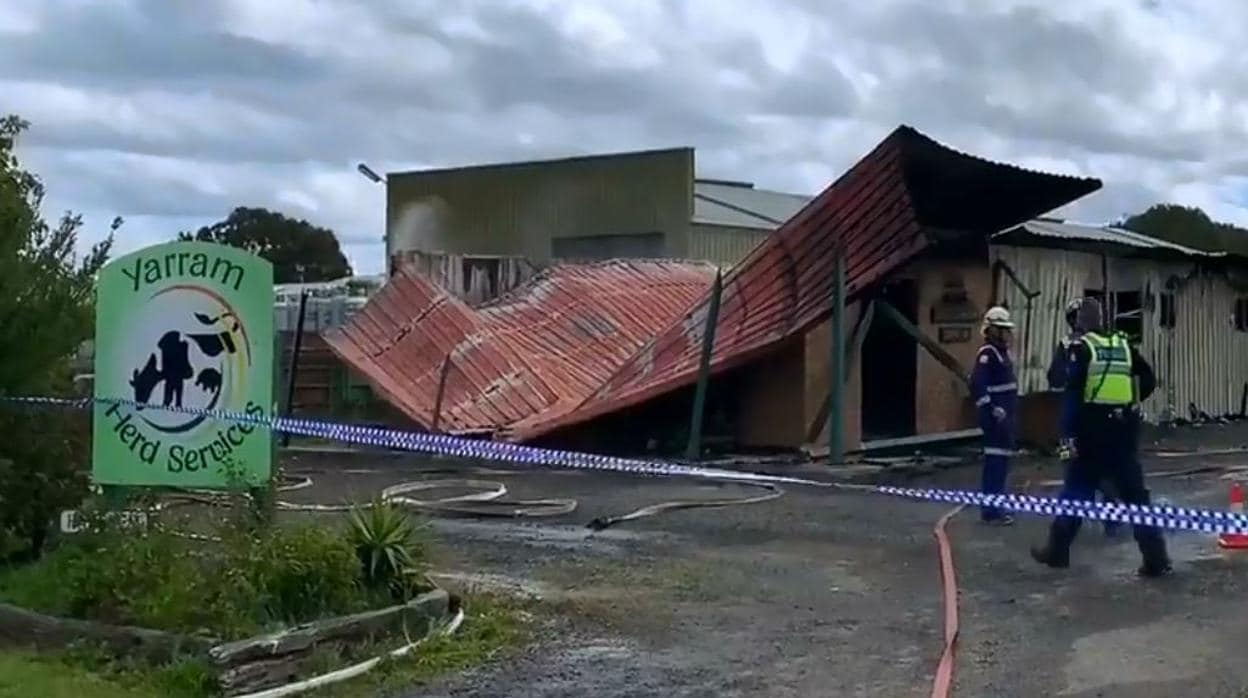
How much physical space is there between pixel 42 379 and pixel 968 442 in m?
14.2

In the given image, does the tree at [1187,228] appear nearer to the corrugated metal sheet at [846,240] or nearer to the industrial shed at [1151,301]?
the industrial shed at [1151,301]

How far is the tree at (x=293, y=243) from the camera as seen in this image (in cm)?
6100

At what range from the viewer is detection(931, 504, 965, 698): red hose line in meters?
7.71

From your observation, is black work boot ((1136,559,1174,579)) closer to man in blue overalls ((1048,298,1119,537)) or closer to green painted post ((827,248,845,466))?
man in blue overalls ((1048,298,1119,537))

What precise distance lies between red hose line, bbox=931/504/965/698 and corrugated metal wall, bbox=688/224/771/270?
23970mm

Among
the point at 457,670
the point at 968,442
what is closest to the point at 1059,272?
the point at 968,442

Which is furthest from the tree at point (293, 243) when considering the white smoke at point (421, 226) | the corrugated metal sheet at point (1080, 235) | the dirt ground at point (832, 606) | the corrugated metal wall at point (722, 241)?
the dirt ground at point (832, 606)

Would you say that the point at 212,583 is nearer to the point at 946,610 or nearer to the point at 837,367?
the point at 946,610

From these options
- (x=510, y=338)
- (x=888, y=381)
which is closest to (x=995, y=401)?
(x=888, y=381)

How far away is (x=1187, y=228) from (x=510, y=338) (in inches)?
1655

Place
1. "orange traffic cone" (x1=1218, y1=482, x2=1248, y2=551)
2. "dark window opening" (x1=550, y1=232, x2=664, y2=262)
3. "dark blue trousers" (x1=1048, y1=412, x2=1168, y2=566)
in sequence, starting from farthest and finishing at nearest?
"dark window opening" (x1=550, y1=232, x2=664, y2=262), "orange traffic cone" (x1=1218, y1=482, x2=1248, y2=551), "dark blue trousers" (x1=1048, y1=412, x2=1168, y2=566)

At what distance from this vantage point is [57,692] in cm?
762

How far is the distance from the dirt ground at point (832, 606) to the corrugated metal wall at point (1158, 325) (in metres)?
7.52

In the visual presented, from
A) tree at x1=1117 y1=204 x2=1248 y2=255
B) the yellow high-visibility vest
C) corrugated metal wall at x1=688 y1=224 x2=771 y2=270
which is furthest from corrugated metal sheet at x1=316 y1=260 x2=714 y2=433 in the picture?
tree at x1=1117 y1=204 x2=1248 y2=255
